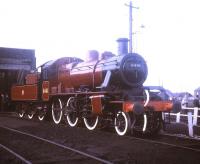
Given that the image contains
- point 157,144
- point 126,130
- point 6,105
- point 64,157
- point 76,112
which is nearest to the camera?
point 64,157

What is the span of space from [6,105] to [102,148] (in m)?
17.3

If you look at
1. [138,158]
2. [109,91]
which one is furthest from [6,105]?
[138,158]

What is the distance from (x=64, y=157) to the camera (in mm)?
7551

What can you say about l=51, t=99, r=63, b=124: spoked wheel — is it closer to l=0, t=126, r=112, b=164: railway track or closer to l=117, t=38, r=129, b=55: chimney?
l=0, t=126, r=112, b=164: railway track

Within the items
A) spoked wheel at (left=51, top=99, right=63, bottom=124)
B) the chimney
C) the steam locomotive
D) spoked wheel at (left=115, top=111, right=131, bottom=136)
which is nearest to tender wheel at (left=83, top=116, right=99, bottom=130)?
the steam locomotive

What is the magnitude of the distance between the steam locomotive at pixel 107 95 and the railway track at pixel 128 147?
0.68 metres

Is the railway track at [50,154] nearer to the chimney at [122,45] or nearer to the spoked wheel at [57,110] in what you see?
the spoked wheel at [57,110]

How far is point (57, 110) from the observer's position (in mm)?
14930

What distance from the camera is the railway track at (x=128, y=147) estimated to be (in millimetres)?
7352

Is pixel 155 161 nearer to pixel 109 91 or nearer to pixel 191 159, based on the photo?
pixel 191 159

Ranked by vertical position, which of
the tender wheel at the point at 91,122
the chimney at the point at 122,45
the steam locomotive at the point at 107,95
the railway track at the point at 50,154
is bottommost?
the railway track at the point at 50,154

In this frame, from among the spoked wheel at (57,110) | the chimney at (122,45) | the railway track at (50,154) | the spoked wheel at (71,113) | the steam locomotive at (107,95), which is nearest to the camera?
the railway track at (50,154)

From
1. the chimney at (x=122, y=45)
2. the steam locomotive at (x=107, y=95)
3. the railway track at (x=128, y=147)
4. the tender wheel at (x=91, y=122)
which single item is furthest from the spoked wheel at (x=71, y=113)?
the chimney at (x=122, y=45)

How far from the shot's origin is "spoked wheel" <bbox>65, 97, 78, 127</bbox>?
13.4 metres
